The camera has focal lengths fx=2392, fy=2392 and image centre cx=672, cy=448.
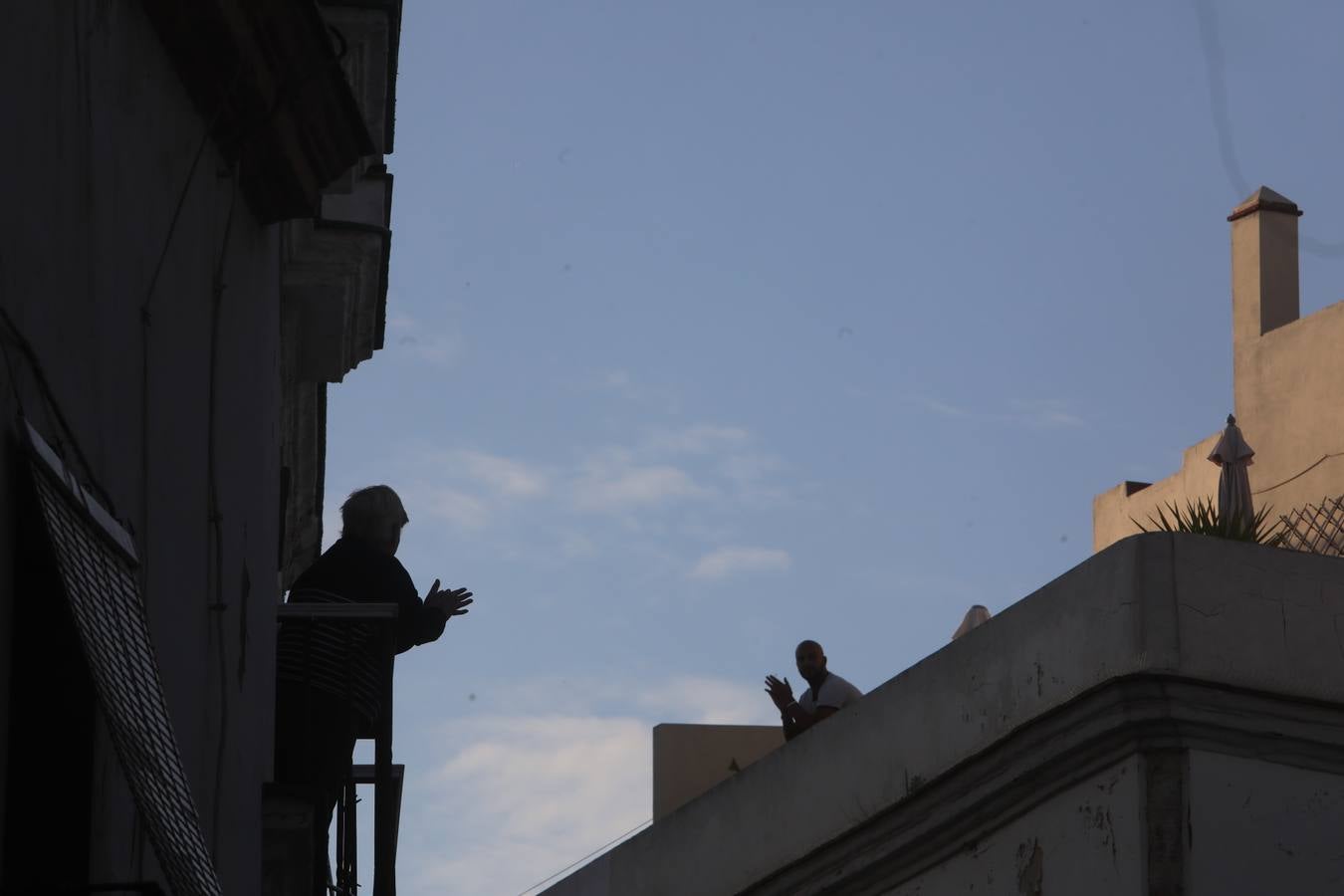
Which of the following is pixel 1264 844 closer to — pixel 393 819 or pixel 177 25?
pixel 393 819

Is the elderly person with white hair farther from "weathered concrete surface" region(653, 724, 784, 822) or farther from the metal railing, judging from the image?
"weathered concrete surface" region(653, 724, 784, 822)

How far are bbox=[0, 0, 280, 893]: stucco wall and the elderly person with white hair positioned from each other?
0.21 meters

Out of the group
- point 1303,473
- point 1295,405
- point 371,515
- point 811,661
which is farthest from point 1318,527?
point 371,515

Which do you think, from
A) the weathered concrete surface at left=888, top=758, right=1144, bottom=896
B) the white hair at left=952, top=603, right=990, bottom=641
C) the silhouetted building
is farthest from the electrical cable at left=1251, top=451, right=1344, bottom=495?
the silhouetted building

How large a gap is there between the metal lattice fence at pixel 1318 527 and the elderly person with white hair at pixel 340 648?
450 inches

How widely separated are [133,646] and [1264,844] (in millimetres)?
4777

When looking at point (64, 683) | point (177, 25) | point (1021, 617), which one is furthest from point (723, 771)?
point (64, 683)

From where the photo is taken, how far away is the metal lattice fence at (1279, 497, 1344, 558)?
61.9 feet

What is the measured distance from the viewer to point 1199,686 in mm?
8336

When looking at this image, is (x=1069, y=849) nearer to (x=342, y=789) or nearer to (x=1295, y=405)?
(x=342, y=789)

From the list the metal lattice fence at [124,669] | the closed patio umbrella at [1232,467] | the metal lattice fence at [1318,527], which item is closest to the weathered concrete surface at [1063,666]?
the metal lattice fence at [124,669]

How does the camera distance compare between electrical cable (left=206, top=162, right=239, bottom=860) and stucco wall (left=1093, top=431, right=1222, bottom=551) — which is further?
stucco wall (left=1093, top=431, right=1222, bottom=551)

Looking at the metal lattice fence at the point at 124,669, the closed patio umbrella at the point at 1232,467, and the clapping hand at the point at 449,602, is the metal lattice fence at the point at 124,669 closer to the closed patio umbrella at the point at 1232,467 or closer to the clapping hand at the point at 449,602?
the clapping hand at the point at 449,602

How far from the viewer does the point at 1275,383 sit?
20.8 meters
